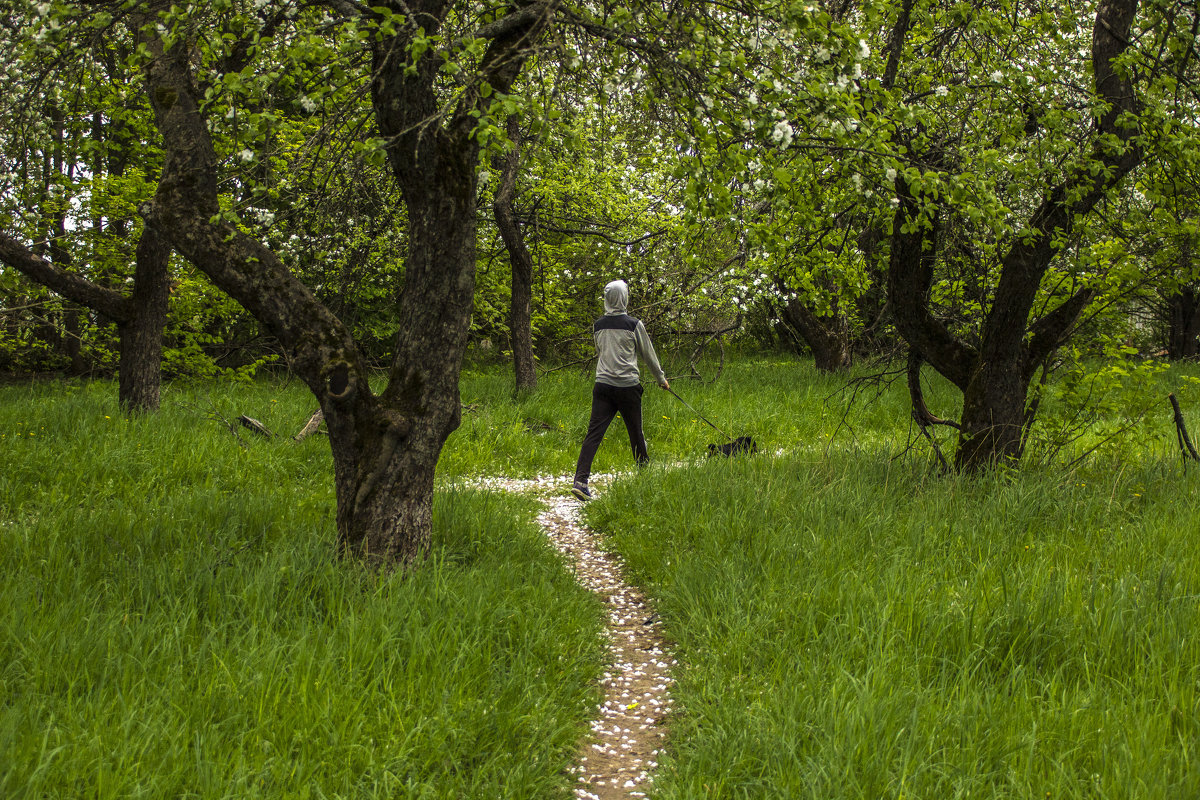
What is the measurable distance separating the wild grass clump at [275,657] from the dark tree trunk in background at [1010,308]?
3.65m

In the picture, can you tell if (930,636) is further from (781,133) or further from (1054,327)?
(1054,327)

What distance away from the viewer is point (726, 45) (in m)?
3.85

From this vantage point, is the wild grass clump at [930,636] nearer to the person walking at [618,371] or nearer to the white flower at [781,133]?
the person walking at [618,371]

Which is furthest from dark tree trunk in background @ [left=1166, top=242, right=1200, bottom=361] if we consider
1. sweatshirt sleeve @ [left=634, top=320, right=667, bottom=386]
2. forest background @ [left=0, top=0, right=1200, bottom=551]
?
sweatshirt sleeve @ [left=634, top=320, right=667, bottom=386]

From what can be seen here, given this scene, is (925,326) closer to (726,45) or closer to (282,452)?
(726,45)

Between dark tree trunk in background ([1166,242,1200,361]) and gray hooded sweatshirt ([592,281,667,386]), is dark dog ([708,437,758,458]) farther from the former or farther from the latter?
dark tree trunk in background ([1166,242,1200,361])

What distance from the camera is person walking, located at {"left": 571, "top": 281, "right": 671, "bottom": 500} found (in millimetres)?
7723

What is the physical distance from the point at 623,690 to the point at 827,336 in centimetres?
1172

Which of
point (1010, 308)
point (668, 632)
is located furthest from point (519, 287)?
point (668, 632)

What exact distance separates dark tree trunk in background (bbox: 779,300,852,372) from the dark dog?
259 inches

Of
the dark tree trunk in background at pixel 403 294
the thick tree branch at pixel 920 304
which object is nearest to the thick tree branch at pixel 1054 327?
the thick tree branch at pixel 920 304

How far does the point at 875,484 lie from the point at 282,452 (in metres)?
5.49

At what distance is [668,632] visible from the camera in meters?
4.27

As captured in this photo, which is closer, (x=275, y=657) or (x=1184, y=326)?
(x=275, y=657)
